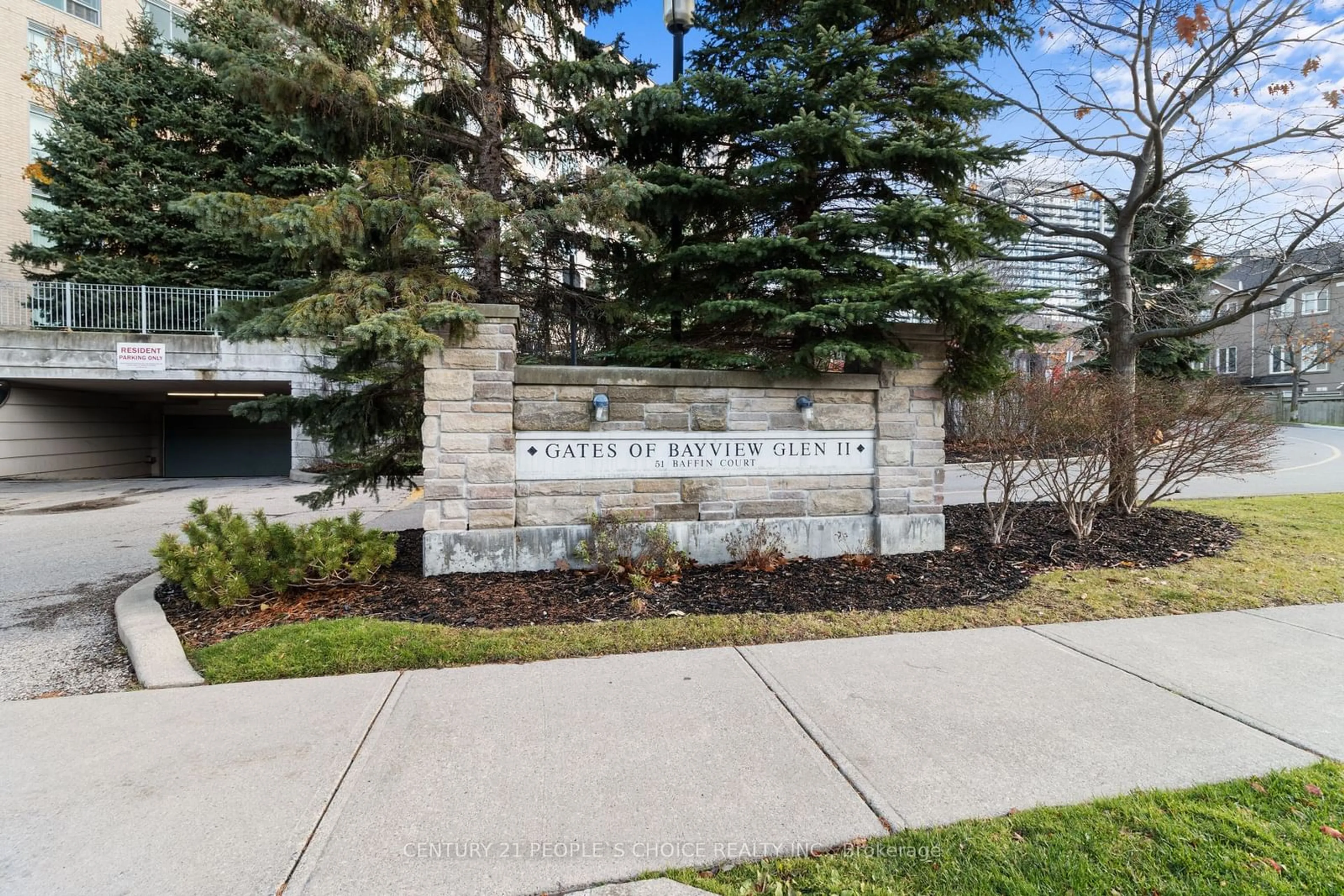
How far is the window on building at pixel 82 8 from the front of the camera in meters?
17.5

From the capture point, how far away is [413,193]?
5.14 metres

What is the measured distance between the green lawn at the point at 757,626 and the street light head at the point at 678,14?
4802 mm

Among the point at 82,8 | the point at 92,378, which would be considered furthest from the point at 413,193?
the point at 82,8

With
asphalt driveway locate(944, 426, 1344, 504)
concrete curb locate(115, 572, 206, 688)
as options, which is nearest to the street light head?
concrete curb locate(115, 572, 206, 688)

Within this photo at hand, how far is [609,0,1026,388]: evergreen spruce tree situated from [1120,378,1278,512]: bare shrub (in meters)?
2.27

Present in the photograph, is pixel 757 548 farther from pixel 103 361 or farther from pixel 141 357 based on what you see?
pixel 103 361

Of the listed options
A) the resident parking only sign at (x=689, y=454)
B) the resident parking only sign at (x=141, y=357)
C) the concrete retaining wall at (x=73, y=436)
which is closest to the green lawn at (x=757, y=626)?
the resident parking only sign at (x=689, y=454)

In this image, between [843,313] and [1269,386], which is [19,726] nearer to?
[843,313]

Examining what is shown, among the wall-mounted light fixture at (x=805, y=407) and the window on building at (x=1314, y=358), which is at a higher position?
the window on building at (x=1314, y=358)

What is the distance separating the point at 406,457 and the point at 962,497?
8370 millimetres

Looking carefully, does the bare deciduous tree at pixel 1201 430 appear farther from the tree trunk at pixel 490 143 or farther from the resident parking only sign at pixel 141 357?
the resident parking only sign at pixel 141 357

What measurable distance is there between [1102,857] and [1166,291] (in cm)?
1048

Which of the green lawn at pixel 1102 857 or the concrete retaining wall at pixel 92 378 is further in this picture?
the concrete retaining wall at pixel 92 378

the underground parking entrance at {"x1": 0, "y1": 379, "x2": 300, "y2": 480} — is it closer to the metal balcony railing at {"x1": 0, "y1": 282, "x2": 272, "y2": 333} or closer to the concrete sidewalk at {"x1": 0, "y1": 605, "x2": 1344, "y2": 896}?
the metal balcony railing at {"x1": 0, "y1": 282, "x2": 272, "y2": 333}
